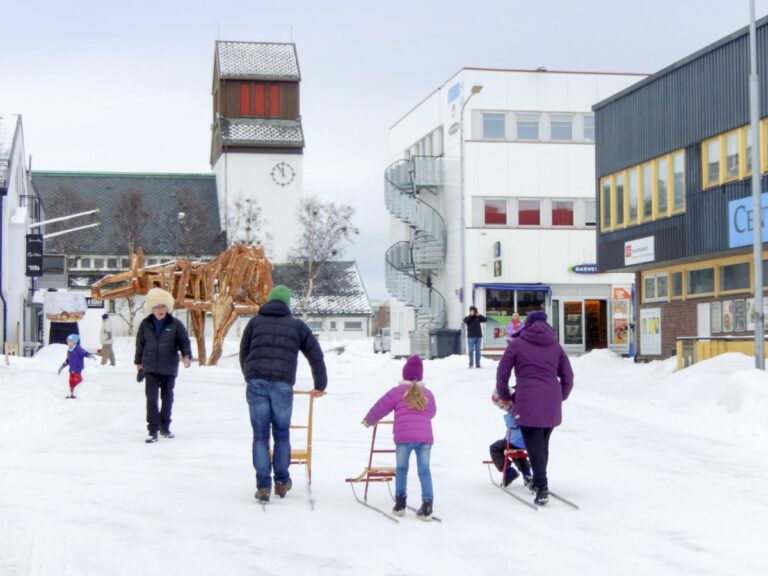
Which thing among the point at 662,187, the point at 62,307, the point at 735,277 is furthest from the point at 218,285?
the point at 62,307

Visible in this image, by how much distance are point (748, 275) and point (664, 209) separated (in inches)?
150

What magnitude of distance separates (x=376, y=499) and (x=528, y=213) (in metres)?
40.6

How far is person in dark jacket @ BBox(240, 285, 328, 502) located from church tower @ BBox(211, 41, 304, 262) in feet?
236

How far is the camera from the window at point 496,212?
165ft

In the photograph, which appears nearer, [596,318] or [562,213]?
[562,213]

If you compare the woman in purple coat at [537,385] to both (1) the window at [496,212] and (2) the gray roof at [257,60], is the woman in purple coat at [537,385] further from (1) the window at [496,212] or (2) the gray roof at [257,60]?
(2) the gray roof at [257,60]

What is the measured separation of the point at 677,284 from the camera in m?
32.4

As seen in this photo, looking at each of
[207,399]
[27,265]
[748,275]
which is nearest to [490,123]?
[27,265]

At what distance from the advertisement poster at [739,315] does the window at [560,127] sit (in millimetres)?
23083

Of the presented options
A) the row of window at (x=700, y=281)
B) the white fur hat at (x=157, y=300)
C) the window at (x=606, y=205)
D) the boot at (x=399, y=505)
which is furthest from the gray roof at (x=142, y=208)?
the boot at (x=399, y=505)

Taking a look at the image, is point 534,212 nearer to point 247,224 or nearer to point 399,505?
point 247,224

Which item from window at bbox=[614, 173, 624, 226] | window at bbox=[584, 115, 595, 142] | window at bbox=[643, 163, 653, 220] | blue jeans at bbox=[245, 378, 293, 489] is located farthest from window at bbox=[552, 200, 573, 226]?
blue jeans at bbox=[245, 378, 293, 489]

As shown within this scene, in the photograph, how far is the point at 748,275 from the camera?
92.1ft

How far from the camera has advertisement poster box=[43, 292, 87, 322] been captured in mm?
48744
